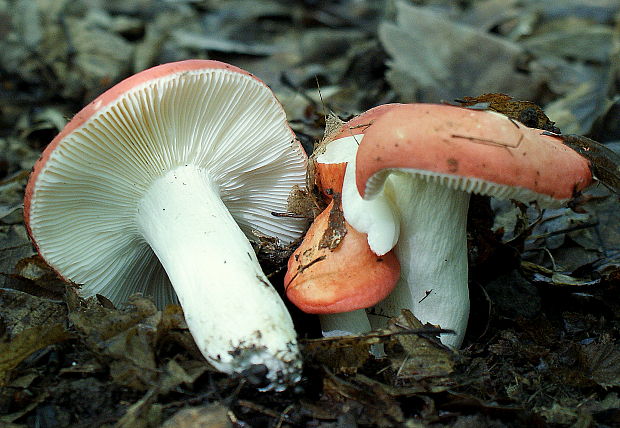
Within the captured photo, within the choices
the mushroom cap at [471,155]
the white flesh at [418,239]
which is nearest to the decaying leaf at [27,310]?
the white flesh at [418,239]

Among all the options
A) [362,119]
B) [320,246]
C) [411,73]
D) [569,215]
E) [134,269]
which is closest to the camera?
[320,246]

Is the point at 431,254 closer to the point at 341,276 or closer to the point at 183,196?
the point at 341,276

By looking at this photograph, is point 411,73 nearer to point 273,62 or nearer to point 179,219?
point 273,62

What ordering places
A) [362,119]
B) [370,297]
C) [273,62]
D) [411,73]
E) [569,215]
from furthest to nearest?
A: [273,62] < [411,73] < [569,215] < [362,119] < [370,297]

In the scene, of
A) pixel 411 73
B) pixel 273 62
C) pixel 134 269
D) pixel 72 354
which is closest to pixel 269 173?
pixel 134 269

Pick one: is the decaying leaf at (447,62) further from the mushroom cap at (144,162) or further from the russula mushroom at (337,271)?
the russula mushroom at (337,271)

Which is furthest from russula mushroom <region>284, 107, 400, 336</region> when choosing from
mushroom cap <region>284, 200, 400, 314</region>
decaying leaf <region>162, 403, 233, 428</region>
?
decaying leaf <region>162, 403, 233, 428</region>
